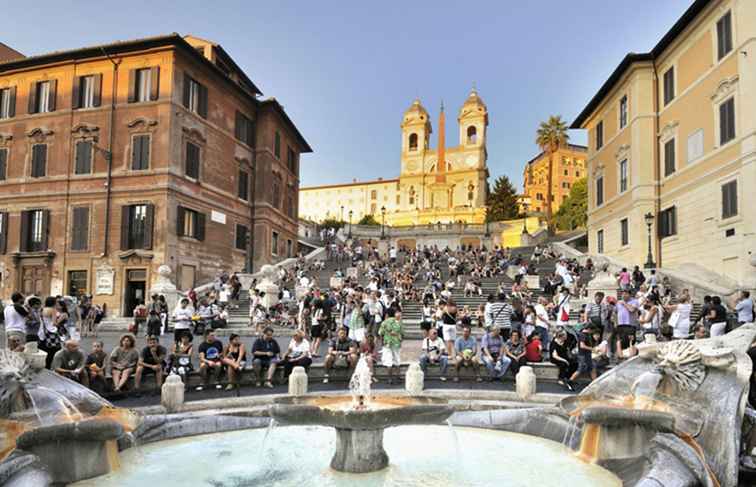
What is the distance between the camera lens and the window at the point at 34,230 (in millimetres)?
28188

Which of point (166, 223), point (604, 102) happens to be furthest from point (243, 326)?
point (604, 102)

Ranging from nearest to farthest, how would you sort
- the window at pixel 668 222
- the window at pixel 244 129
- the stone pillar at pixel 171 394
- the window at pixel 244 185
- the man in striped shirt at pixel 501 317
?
the stone pillar at pixel 171 394
the man in striped shirt at pixel 501 317
the window at pixel 668 222
the window at pixel 244 129
the window at pixel 244 185

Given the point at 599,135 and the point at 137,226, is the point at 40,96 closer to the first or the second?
the point at 137,226

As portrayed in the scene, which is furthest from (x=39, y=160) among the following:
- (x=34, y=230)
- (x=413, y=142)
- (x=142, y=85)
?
(x=413, y=142)

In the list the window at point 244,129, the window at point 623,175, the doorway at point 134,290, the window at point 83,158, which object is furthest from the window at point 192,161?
the window at point 623,175

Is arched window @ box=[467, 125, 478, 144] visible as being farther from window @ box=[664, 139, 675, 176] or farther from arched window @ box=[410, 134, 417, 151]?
window @ box=[664, 139, 675, 176]

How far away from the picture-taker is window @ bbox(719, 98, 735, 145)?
69.7ft

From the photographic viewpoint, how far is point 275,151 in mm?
37125

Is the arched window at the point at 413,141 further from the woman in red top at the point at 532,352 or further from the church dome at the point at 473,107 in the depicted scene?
the woman in red top at the point at 532,352

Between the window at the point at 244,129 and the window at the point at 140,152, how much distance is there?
677 centimetres

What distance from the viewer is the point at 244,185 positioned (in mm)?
34562

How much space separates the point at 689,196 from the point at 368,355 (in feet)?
65.0

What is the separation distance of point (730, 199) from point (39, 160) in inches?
1307

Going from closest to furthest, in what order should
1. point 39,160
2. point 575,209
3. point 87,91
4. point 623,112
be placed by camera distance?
point 87,91 → point 39,160 → point 623,112 → point 575,209
